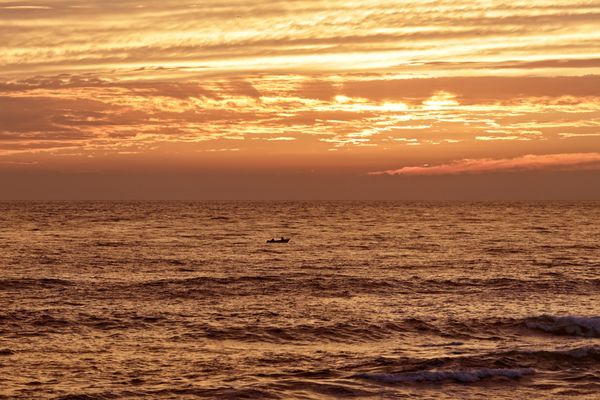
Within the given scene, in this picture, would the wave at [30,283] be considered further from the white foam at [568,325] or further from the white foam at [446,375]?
the white foam at [568,325]

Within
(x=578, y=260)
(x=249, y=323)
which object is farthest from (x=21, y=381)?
(x=578, y=260)

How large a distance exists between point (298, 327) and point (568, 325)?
10310 millimetres

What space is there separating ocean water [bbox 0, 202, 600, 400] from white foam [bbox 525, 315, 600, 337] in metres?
0.08

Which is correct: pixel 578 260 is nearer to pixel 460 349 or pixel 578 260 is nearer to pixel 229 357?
pixel 460 349

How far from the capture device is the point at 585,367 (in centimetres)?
A: 2392

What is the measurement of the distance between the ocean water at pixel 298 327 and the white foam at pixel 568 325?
78 millimetres

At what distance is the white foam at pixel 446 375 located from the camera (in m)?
22.2

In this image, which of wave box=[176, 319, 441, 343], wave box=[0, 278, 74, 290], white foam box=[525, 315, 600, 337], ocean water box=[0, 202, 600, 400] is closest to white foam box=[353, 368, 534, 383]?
ocean water box=[0, 202, 600, 400]

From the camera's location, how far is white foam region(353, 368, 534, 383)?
22188 mm

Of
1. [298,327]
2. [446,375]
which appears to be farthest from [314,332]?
[446,375]

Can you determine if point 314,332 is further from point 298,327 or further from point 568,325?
point 568,325

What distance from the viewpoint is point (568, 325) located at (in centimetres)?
2992

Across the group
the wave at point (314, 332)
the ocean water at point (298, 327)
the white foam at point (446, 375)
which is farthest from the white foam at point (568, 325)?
the white foam at point (446, 375)

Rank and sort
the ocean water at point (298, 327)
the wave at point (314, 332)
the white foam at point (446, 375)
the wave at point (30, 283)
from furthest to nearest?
1. the wave at point (30, 283)
2. the wave at point (314, 332)
3. the white foam at point (446, 375)
4. the ocean water at point (298, 327)
